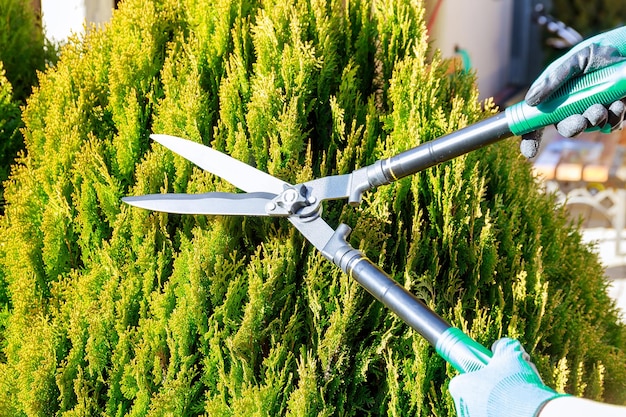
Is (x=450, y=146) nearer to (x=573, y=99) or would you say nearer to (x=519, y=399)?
(x=573, y=99)

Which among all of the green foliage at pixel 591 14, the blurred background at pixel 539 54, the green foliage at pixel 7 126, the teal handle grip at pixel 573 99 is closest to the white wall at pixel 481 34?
the blurred background at pixel 539 54

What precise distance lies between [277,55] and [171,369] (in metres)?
0.91

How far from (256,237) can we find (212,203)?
23cm

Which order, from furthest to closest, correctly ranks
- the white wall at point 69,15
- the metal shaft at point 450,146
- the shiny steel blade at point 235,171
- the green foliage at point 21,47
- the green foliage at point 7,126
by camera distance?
the white wall at point 69,15 < the green foliage at point 21,47 < the green foliage at point 7,126 < the shiny steel blade at point 235,171 < the metal shaft at point 450,146

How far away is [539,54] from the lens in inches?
518

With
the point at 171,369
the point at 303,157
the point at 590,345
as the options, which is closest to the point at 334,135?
the point at 303,157

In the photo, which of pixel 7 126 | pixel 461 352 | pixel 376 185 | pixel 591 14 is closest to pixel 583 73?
pixel 376 185

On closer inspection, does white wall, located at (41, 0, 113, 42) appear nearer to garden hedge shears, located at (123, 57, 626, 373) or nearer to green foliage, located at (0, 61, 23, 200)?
green foliage, located at (0, 61, 23, 200)

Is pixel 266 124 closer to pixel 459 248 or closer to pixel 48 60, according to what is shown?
pixel 459 248

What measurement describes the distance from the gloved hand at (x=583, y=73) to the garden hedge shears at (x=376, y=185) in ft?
0.07

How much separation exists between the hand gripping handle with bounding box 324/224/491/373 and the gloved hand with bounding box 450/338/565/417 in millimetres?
31

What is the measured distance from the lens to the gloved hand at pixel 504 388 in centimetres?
131

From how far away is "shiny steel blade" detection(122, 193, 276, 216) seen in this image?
1732mm

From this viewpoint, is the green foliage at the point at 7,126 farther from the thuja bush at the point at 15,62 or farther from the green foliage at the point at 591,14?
the green foliage at the point at 591,14
